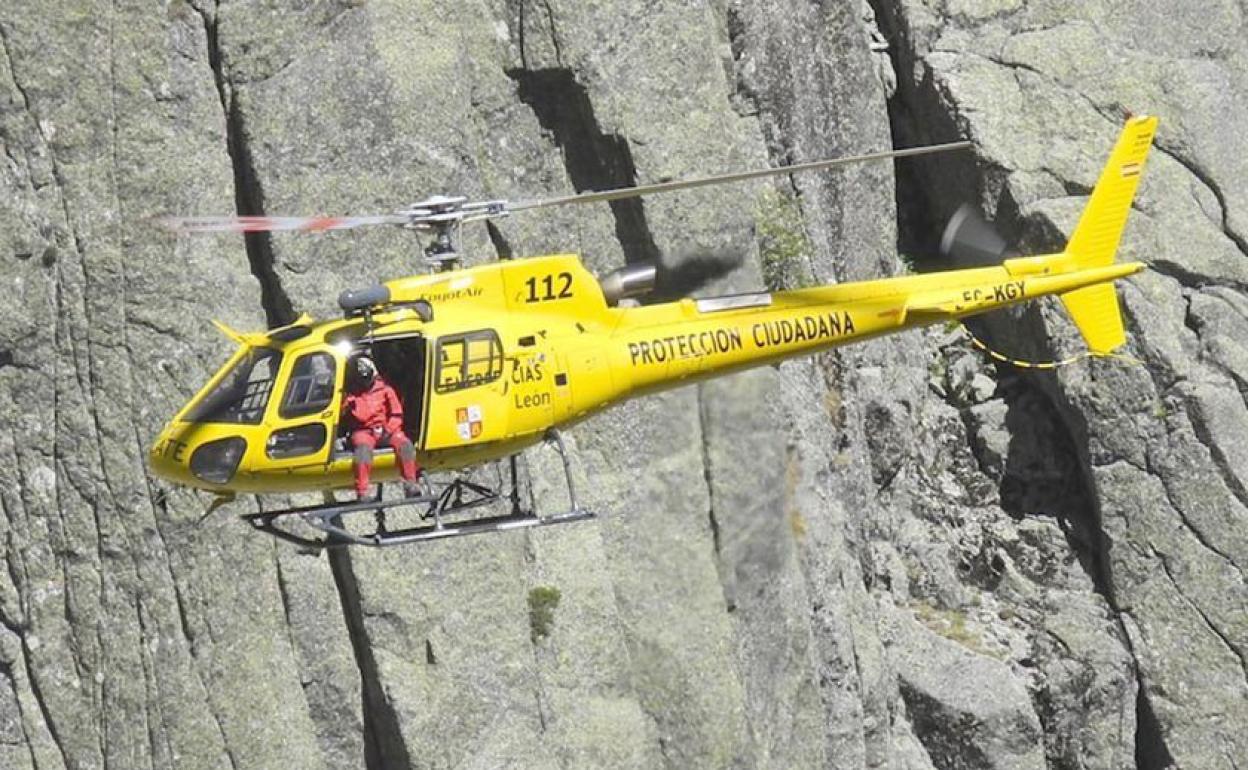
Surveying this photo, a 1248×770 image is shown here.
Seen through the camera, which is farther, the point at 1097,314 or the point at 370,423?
the point at 1097,314

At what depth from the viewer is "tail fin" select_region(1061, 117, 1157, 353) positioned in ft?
72.7

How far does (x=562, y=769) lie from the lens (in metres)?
23.1

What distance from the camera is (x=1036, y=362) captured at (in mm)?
29938

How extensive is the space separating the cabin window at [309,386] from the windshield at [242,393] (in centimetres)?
16

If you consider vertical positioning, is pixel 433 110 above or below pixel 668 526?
above

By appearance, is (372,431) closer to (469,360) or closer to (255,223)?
(469,360)

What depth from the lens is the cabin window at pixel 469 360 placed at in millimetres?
18391

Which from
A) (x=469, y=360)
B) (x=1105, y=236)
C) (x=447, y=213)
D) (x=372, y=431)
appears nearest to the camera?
(x=447, y=213)

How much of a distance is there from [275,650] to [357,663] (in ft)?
2.88

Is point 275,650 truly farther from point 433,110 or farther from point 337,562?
point 433,110

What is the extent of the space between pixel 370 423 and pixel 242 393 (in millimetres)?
1033

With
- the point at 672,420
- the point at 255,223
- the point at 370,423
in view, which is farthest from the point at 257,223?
the point at 672,420

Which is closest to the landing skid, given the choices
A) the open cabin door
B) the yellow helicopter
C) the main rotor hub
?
the yellow helicopter

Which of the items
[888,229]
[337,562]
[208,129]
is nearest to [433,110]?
[208,129]
